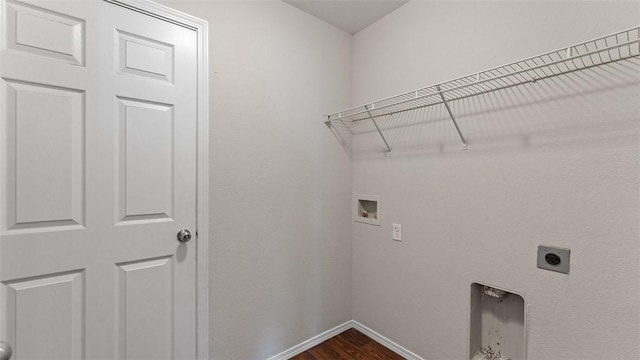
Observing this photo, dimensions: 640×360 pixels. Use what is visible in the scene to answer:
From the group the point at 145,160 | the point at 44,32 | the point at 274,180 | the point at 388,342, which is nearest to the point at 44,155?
the point at 145,160

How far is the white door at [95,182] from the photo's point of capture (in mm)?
1106

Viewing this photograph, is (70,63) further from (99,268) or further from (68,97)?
(99,268)

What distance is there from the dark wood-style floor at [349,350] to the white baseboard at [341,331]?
0.02 metres

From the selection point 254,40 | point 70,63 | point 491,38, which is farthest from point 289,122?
point 491,38

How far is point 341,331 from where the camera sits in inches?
86.4

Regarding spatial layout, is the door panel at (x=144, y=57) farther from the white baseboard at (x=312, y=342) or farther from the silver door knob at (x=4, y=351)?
the white baseboard at (x=312, y=342)

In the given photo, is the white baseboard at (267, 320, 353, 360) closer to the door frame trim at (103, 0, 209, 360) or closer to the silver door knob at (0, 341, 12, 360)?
the door frame trim at (103, 0, 209, 360)

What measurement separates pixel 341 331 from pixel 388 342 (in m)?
0.38

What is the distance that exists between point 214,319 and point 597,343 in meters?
1.79

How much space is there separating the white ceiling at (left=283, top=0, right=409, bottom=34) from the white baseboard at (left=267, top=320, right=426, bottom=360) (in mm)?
2295

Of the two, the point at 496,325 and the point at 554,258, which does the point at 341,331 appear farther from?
the point at 554,258

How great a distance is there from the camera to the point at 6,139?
3.55 feet

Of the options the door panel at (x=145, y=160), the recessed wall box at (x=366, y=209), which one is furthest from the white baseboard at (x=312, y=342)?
the door panel at (x=145, y=160)

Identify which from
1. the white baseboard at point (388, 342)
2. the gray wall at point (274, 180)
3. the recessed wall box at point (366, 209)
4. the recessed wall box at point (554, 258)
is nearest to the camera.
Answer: the recessed wall box at point (554, 258)
